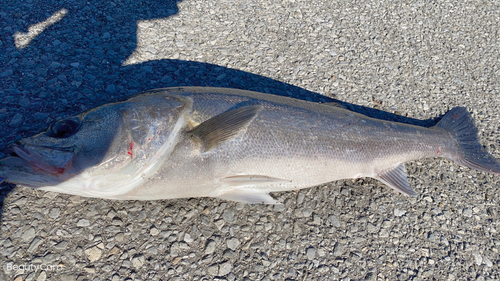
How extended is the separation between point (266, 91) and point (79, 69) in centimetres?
230

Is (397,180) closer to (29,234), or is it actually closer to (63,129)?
(63,129)

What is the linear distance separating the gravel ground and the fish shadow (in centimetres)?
2

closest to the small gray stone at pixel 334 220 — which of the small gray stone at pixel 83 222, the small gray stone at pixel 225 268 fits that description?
the small gray stone at pixel 225 268

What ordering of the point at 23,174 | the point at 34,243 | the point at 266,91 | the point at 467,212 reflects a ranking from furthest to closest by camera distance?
the point at 266,91, the point at 467,212, the point at 34,243, the point at 23,174

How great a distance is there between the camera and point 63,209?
8.95 ft

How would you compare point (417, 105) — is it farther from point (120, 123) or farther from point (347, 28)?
point (120, 123)

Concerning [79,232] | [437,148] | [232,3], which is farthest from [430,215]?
[232,3]

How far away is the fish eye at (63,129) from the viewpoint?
8.06 feet

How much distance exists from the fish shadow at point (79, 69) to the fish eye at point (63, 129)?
93cm

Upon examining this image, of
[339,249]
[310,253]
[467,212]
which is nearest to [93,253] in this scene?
[310,253]

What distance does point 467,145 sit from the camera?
362 cm

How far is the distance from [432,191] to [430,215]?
0.32 m

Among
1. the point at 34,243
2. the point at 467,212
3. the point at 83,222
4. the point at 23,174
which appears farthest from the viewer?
the point at 467,212

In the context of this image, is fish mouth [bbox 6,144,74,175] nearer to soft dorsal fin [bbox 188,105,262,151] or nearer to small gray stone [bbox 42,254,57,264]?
small gray stone [bbox 42,254,57,264]
